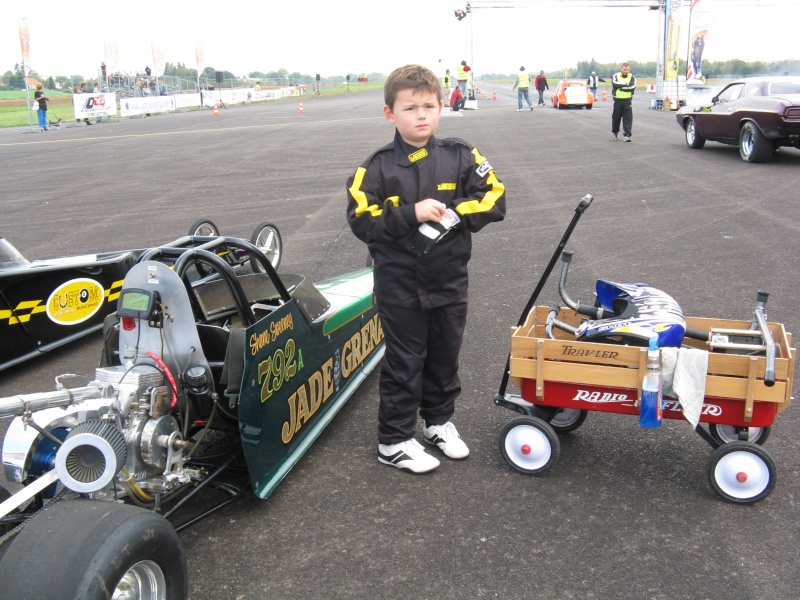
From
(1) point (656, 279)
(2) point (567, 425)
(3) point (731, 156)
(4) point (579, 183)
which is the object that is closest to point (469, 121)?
(3) point (731, 156)

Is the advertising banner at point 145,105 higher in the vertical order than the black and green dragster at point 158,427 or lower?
higher

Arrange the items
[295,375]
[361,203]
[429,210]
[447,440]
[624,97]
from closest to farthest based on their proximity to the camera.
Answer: [429,210], [361,203], [295,375], [447,440], [624,97]

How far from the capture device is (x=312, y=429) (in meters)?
3.82

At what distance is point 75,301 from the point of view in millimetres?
5418

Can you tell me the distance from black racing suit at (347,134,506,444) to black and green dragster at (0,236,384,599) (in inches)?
20.3

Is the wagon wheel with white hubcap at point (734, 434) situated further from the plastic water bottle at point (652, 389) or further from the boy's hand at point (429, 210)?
the boy's hand at point (429, 210)

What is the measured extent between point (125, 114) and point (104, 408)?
38762mm

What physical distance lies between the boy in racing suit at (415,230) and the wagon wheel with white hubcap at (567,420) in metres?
0.60

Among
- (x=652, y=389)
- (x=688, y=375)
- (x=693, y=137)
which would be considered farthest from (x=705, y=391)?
(x=693, y=137)

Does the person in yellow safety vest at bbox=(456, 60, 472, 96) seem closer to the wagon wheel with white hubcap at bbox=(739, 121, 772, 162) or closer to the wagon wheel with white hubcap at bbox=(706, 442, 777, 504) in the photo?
the wagon wheel with white hubcap at bbox=(739, 121, 772, 162)

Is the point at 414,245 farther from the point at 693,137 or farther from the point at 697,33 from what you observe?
the point at 697,33

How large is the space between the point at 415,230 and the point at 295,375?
973 millimetres

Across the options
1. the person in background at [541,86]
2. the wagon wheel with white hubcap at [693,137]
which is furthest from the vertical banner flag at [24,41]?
the wagon wheel with white hubcap at [693,137]

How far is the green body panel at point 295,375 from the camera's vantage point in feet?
10.5
